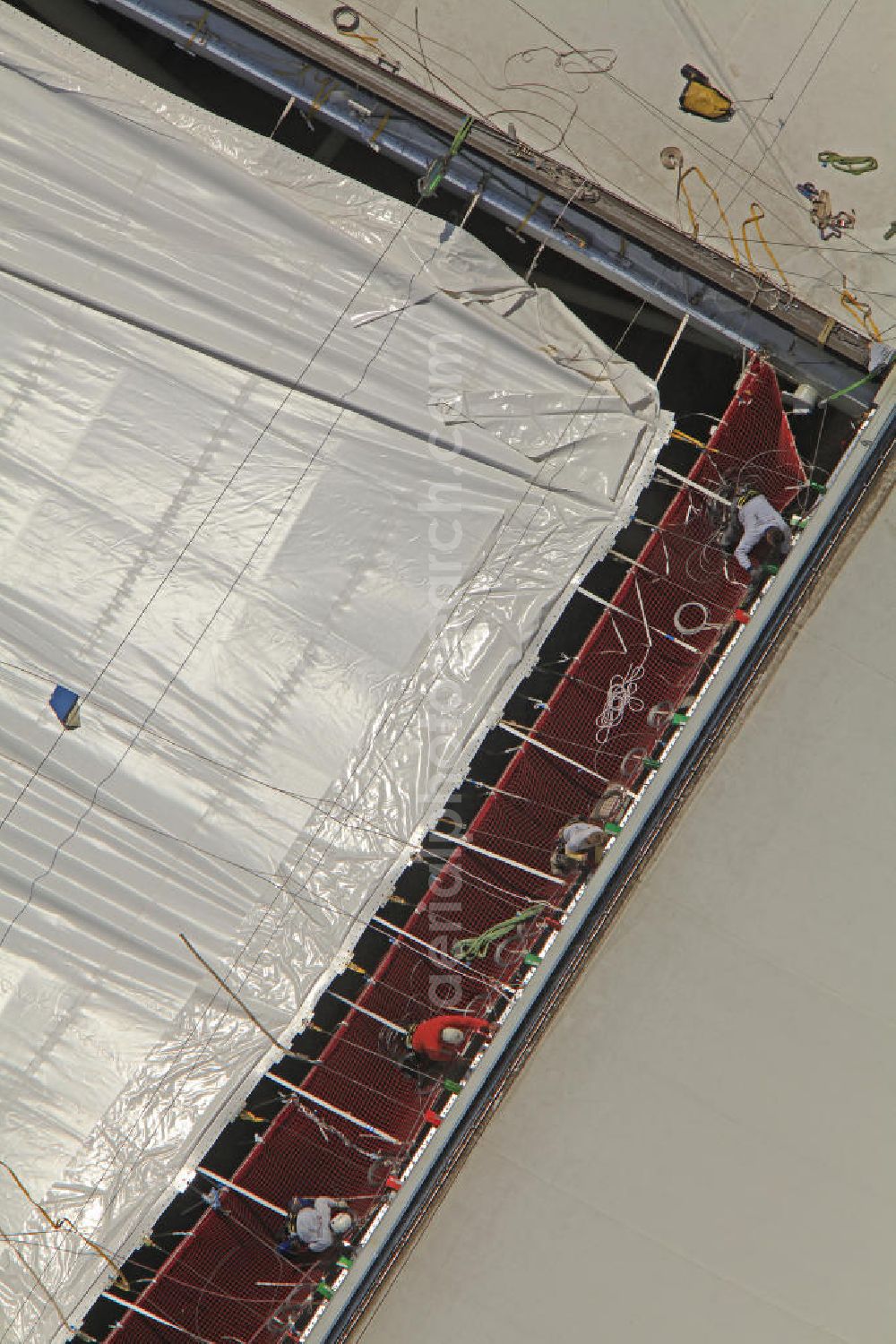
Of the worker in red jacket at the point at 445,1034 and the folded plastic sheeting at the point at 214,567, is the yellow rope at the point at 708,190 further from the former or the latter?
the worker in red jacket at the point at 445,1034

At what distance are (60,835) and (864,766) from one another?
854 centimetres

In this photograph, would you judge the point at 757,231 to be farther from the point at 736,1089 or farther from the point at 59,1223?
the point at 59,1223

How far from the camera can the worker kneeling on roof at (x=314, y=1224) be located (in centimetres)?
1123

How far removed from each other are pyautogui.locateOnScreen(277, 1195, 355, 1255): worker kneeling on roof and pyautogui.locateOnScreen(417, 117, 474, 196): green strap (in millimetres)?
11118

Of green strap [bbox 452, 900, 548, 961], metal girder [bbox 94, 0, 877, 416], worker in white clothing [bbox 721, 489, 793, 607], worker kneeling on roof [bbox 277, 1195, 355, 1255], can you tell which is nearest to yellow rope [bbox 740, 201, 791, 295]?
metal girder [bbox 94, 0, 877, 416]

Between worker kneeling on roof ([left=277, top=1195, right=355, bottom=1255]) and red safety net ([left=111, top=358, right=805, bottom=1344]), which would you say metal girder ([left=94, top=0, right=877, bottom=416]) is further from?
worker kneeling on roof ([left=277, top=1195, right=355, bottom=1255])

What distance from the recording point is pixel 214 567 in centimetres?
1142

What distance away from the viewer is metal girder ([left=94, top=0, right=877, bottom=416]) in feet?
38.0

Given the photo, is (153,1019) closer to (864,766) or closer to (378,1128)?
(378,1128)

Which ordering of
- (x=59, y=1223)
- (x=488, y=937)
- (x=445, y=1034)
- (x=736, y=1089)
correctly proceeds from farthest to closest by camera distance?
(x=488, y=937)
(x=445, y=1034)
(x=59, y=1223)
(x=736, y=1089)

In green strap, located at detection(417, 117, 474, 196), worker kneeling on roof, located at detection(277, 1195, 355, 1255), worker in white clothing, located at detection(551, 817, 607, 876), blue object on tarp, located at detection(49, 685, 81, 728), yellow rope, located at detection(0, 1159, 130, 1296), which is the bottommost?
yellow rope, located at detection(0, 1159, 130, 1296)

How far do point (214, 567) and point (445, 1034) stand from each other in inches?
219

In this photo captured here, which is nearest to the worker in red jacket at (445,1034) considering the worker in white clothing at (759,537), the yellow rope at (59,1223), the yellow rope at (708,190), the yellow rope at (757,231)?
the yellow rope at (59,1223)

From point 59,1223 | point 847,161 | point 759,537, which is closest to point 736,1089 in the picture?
point 759,537
